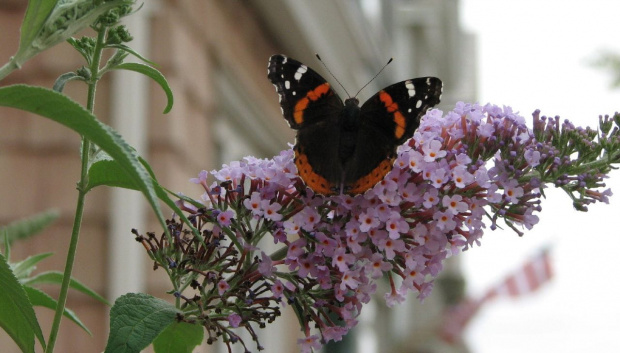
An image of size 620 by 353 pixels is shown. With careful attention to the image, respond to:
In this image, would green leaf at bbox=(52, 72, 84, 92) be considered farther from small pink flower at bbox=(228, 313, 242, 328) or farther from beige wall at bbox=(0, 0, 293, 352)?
beige wall at bbox=(0, 0, 293, 352)

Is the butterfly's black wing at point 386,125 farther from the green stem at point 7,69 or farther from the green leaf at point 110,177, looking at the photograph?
the green stem at point 7,69

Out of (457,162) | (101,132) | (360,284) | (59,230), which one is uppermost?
(101,132)

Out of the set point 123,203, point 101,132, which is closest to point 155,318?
point 101,132

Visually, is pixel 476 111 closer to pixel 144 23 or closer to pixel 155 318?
pixel 155 318

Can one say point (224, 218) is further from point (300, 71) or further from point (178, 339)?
point (300, 71)

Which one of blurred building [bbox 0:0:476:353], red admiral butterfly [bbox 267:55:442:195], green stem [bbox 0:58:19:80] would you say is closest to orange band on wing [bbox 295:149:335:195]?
red admiral butterfly [bbox 267:55:442:195]

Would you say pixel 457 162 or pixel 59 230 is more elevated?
pixel 457 162
